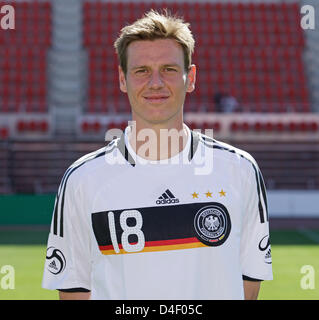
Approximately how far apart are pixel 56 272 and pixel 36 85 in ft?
56.2

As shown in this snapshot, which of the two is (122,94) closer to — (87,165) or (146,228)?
(87,165)

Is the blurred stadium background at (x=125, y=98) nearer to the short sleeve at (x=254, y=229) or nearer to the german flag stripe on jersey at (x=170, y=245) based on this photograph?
the short sleeve at (x=254, y=229)

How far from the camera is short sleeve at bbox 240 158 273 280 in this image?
225 centimetres

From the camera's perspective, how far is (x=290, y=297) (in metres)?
6.38

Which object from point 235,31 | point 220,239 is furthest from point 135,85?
point 235,31

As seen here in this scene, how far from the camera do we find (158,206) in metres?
2.16

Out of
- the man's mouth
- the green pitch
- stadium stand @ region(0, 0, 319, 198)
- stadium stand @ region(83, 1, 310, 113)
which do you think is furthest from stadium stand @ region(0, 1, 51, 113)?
the man's mouth

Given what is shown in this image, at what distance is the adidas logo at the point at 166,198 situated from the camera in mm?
2154

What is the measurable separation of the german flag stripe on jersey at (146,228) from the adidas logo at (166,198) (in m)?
0.02

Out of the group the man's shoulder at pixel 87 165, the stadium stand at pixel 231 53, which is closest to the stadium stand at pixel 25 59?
the stadium stand at pixel 231 53

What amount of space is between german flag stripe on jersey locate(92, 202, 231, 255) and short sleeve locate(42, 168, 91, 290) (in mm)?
82

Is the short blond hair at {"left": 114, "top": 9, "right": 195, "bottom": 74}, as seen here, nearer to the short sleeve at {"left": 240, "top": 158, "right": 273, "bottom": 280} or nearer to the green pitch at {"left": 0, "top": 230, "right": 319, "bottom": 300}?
the short sleeve at {"left": 240, "top": 158, "right": 273, "bottom": 280}

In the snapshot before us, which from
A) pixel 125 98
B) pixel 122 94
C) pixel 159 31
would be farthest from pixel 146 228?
pixel 122 94
